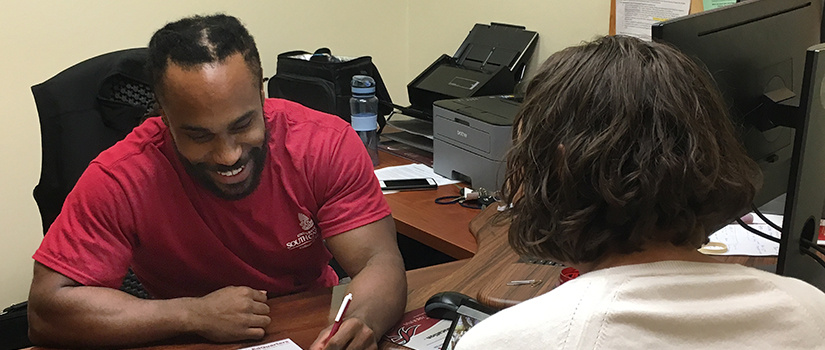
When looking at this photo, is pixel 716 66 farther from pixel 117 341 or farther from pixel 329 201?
pixel 117 341

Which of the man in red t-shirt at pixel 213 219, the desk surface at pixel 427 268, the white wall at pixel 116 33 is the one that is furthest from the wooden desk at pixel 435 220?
the white wall at pixel 116 33

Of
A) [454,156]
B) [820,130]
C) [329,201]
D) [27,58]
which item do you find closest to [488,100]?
[454,156]

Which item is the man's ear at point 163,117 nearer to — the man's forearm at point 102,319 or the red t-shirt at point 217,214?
the red t-shirt at point 217,214

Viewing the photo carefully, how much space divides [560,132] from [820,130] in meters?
0.53

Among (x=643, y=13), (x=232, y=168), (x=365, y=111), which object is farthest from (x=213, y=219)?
(x=643, y=13)

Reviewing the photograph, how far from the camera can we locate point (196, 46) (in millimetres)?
1361

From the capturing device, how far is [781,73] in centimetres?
135

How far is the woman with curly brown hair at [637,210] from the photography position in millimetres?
741

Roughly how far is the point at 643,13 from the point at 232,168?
4.71 ft

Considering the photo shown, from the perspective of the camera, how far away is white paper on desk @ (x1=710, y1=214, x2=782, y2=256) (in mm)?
1549

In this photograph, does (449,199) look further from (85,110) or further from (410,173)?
(85,110)

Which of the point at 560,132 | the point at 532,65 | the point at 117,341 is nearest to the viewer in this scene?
the point at 560,132

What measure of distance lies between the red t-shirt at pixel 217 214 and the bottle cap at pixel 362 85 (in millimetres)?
914

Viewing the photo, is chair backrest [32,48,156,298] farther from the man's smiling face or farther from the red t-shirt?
the man's smiling face
